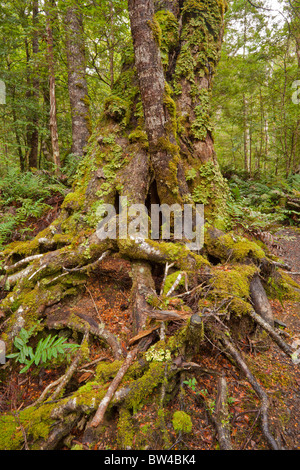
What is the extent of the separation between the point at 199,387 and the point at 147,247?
1.78 metres

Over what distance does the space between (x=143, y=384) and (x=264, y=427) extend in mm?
1051

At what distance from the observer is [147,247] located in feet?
10.8

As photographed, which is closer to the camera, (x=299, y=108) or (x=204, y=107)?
(x=204, y=107)

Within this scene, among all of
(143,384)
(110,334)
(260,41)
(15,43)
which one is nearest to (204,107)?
(110,334)

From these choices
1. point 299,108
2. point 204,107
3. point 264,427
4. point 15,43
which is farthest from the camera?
point 299,108

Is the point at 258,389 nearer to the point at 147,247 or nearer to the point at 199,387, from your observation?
the point at 199,387

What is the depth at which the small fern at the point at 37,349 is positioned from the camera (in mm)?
2289

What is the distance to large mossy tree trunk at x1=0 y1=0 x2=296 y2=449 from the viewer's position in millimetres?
2090

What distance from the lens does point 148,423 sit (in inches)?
73.6

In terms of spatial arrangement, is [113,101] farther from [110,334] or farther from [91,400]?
[91,400]

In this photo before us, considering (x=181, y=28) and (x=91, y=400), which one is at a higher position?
(x=181, y=28)

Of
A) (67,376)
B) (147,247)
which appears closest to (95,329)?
(67,376)
